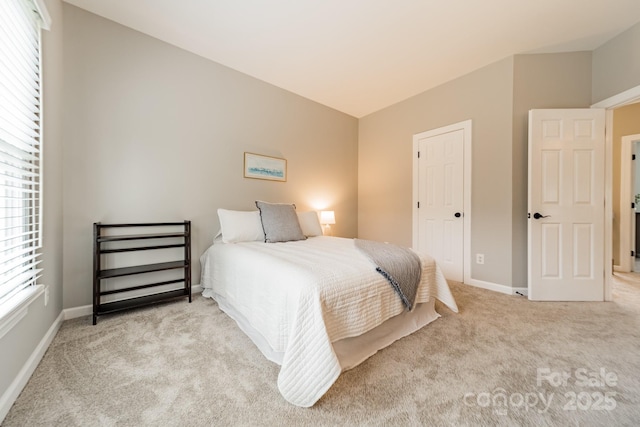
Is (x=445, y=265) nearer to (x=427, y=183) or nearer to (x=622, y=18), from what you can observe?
(x=427, y=183)

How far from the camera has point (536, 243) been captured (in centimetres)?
250

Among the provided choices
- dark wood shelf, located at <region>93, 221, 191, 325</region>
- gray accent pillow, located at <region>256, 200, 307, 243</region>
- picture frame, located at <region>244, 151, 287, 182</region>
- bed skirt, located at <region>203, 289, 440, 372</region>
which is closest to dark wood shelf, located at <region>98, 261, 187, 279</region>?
dark wood shelf, located at <region>93, 221, 191, 325</region>

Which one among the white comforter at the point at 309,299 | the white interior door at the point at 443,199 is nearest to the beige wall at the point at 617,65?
the white interior door at the point at 443,199

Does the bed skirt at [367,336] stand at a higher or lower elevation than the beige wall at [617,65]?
lower

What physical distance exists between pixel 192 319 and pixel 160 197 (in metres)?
1.25

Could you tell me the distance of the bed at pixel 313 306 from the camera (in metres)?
1.17

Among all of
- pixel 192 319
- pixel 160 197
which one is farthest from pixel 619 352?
pixel 160 197

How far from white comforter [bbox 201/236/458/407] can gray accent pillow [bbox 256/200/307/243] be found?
373 mm

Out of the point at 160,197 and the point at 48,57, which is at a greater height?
the point at 48,57

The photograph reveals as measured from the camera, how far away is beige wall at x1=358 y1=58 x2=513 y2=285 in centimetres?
269

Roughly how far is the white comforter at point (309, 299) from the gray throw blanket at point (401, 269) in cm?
5

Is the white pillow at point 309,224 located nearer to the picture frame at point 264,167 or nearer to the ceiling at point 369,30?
the picture frame at point 264,167

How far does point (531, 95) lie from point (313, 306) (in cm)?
324

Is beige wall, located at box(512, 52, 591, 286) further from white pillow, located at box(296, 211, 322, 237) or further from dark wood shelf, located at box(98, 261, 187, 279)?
dark wood shelf, located at box(98, 261, 187, 279)
